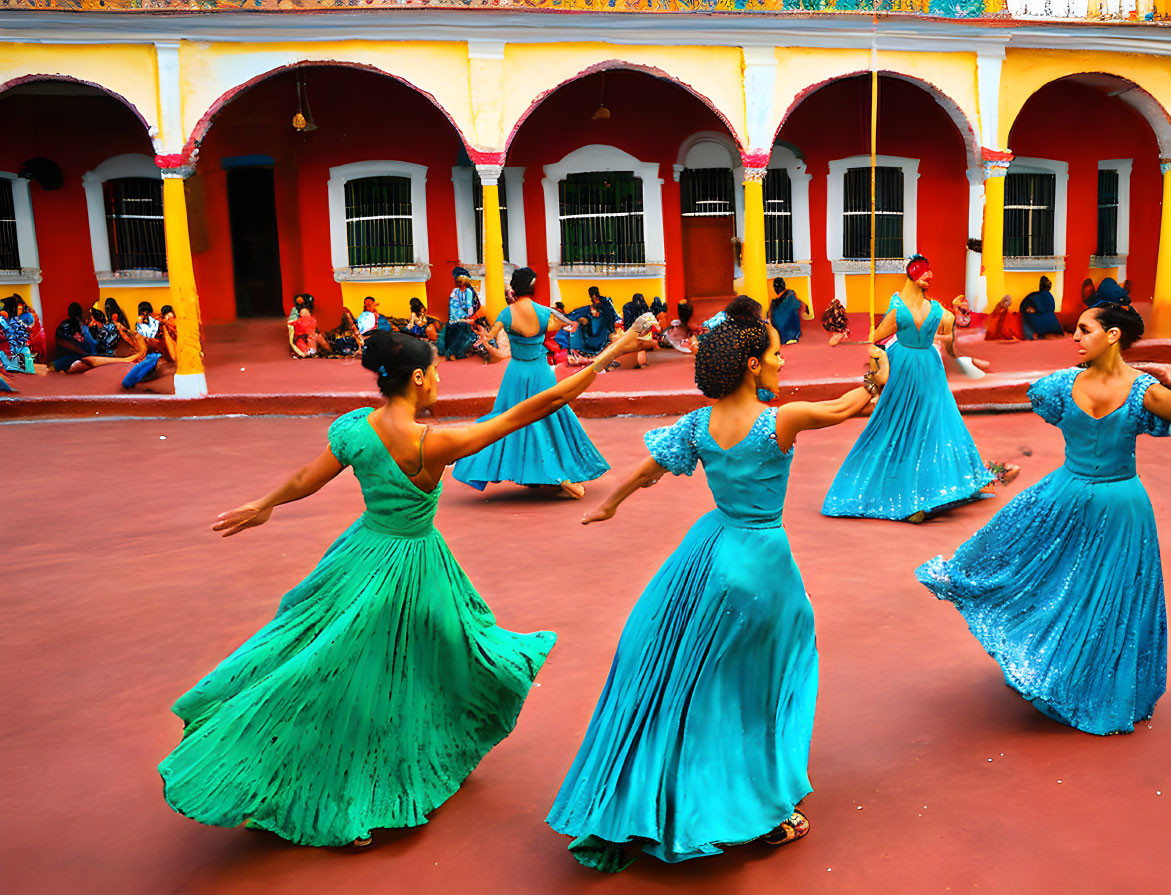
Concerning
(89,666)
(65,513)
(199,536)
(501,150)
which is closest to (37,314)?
(501,150)

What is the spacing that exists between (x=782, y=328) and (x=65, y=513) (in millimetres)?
10648

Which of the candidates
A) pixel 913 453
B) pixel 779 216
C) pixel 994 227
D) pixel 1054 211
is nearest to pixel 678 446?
pixel 913 453

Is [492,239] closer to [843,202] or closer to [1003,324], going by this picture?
[843,202]

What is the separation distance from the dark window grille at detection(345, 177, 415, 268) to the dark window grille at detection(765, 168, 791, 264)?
5.80 meters

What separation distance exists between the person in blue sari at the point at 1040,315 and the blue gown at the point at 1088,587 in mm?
13209

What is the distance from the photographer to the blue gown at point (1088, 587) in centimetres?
374

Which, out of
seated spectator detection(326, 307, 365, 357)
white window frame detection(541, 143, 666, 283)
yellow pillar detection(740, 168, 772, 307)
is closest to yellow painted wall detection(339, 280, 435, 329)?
seated spectator detection(326, 307, 365, 357)

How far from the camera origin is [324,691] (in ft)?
10.3

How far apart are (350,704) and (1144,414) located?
9.79ft

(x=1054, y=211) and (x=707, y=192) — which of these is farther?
(x=1054, y=211)

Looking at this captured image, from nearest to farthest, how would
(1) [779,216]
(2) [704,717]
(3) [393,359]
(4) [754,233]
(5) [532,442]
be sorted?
(2) [704,717] < (3) [393,359] < (5) [532,442] < (4) [754,233] < (1) [779,216]

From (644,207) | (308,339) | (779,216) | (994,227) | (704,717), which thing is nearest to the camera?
(704,717)

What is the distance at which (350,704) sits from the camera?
317 cm

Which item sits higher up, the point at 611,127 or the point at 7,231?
the point at 611,127
